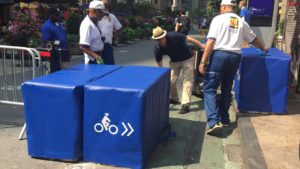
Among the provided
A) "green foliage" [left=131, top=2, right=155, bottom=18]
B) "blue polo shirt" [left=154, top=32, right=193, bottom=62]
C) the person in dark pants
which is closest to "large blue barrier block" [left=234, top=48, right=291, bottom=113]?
"blue polo shirt" [left=154, top=32, right=193, bottom=62]

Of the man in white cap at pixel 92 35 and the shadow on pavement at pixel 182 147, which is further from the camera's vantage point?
the man in white cap at pixel 92 35

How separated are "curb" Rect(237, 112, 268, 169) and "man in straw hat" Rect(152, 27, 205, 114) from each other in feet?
3.42

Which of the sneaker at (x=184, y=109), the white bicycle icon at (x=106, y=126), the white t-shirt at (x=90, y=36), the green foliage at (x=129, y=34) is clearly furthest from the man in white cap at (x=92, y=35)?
the green foliage at (x=129, y=34)

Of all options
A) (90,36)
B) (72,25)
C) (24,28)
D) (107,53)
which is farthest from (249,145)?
(72,25)

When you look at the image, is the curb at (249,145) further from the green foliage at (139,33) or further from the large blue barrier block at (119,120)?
the green foliage at (139,33)

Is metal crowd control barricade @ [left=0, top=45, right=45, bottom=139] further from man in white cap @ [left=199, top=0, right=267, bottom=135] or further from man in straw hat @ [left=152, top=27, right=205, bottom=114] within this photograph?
man in white cap @ [left=199, top=0, right=267, bottom=135]

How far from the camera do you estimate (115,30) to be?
7.62m

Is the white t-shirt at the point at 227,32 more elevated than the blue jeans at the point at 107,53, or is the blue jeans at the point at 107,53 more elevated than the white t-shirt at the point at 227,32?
the white t-shirt at the point at 227,32

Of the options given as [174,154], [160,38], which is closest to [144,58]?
[160,38]

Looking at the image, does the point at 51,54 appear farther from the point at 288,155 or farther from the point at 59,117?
the point at 288,155

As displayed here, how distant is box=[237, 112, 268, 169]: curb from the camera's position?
4.33 m

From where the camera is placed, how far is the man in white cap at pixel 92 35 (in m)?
6.09

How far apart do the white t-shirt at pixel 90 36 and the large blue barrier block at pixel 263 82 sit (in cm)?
229

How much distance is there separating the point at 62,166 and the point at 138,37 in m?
22.1
